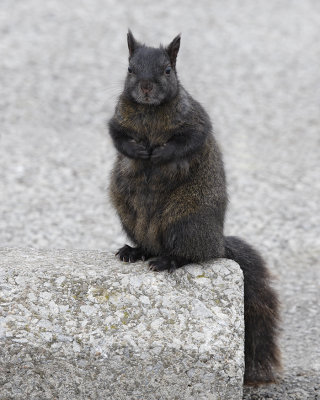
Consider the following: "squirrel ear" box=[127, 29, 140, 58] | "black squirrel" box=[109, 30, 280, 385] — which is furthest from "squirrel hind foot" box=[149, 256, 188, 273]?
"squirrel ear" box=[127, 29, 140, 58]

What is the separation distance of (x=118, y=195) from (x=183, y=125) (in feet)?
2.54

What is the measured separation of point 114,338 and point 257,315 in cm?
142

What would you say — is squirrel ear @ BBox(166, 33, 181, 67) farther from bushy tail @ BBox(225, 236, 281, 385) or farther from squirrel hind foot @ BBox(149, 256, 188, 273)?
bushy tail @ BBox(225, 236, 281, 385)

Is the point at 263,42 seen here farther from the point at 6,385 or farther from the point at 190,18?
the point at 6,385

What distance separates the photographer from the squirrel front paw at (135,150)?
203 inches

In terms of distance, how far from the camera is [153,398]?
490 centimetres

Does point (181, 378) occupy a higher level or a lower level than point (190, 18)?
lower

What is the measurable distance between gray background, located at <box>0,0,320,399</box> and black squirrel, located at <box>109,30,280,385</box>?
983mm

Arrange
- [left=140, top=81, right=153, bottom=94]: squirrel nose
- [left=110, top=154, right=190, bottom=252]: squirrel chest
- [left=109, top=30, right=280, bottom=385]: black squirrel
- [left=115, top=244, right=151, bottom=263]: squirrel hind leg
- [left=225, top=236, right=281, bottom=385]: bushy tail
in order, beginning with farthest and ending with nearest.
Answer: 1. [left=225, top=236, right=281, bottom=385]: bushy tail
2. [left=115, top=244, right=151, bottom=263]: squirrel hind leg
3. [left=110, top=154, right=190, bottom=252]: squirrel chest
4. [left=109, top=30, right=280, bottom=385]: black squirrel
5. [left=140, top=81, right=153, bottom=94]: squirrel nose

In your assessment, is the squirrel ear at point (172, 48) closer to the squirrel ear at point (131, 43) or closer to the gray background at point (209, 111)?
the squirrel ear at point (131, 43)

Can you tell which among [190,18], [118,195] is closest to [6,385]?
[118,195]

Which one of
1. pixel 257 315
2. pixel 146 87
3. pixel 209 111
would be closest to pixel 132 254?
pixel 257 315

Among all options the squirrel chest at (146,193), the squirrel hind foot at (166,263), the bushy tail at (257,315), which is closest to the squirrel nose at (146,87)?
the squirrel chest at (146,193)

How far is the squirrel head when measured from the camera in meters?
5.04
